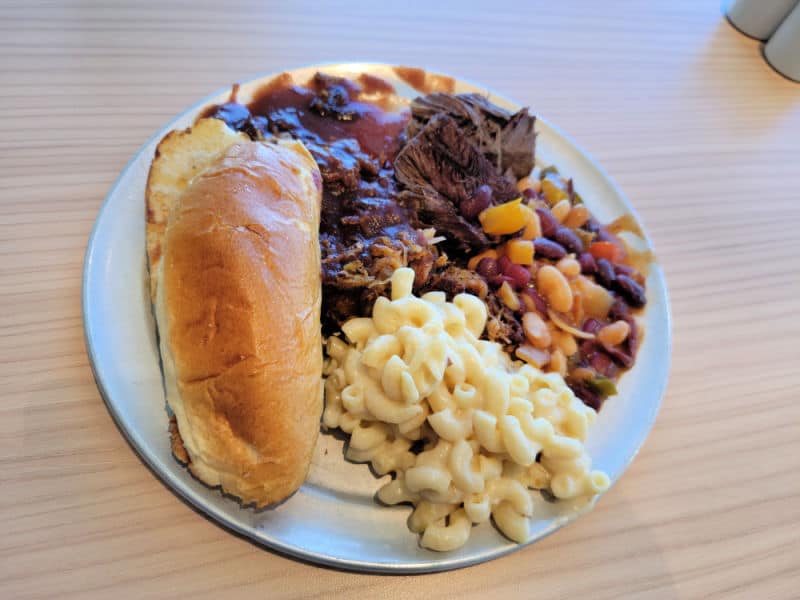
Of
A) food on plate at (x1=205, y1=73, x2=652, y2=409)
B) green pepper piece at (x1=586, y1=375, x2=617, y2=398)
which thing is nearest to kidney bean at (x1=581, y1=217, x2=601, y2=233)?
food on plate at (x1=205, y1=73, x2=652, y2=409)

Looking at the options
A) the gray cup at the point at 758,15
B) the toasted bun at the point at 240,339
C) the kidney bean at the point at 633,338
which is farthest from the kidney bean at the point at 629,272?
the gray cup at the point at 758,15

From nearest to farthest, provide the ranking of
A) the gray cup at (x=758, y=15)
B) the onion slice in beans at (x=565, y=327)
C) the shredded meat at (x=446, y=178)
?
1. the onion slice in beans at (x=565, y=327)
2. the shredded meat at (x=446, y=178)
3. the gray cup at (x=758, y=15)

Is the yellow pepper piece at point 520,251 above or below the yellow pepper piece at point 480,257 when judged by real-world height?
above

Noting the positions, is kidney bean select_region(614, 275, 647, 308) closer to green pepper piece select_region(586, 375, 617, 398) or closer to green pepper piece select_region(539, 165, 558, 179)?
green pepper piece select_region(586, 375, 617, 398)

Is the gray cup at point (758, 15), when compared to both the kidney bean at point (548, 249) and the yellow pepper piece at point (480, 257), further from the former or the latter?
the yellow pepper piece at point (480, 257)

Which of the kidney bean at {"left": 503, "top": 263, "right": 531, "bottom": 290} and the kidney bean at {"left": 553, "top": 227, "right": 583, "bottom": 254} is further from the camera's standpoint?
the kidney bean at {"left": 553, "top": 227, "right": 583, "bottom": 254}

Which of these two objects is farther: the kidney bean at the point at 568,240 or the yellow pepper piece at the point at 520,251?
the kidney bean at the point at 568,240

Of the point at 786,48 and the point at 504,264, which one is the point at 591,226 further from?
the point at 786,48
